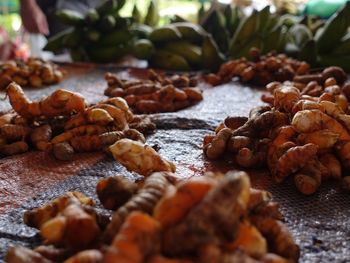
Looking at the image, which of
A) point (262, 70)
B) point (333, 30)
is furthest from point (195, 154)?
point (333, 30)

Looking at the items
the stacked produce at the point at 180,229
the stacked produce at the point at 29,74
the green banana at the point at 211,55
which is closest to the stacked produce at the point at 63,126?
the stacked produce at the point at 180,229

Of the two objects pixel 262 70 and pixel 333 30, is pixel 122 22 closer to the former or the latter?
pixel 262 70

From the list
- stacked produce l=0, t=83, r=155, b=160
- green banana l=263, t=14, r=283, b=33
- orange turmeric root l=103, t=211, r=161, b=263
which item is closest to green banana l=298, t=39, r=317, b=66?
green banana l=263, t=14, r=283, b=33

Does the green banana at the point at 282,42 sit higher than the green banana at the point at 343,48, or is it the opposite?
the green banana at the point at 343,48

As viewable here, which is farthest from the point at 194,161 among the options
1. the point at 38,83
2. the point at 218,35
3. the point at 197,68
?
the point at 218,35

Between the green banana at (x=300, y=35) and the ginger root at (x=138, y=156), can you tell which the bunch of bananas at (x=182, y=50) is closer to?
the green banana at (x=300, y=35)

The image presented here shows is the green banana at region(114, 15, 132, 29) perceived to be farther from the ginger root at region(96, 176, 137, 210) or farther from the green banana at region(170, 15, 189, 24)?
the ginger root at region(96, 176, 137, 210)
